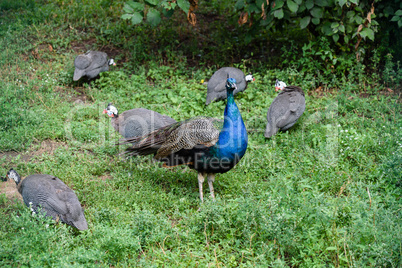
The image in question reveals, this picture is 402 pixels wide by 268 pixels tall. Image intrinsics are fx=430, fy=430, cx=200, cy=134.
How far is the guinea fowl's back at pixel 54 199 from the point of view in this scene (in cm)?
439

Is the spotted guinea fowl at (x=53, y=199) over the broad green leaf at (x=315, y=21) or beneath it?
beneath

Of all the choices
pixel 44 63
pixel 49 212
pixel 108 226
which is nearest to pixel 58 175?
pixel 49 212

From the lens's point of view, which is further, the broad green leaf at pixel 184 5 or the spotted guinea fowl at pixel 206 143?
the broad green leaf at pixel 184 5

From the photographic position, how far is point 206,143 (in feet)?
16.1

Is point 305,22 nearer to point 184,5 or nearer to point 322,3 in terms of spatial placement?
point 322,3

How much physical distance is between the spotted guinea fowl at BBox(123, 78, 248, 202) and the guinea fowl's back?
122 cm

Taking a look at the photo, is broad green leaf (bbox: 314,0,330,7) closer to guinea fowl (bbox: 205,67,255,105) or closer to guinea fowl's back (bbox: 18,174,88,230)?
guinea fowl (bbox: 205,67,255,105)

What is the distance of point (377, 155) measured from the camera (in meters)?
5.52

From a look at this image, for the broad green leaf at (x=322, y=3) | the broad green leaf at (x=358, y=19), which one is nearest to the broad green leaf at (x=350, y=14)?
the broad green leaf at (x=358, y=19)

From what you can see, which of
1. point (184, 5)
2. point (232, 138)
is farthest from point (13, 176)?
point (184, 5)

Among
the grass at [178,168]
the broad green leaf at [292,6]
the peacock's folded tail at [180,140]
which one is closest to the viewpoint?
the grass at [178,168]

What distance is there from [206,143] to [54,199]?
1745 mm

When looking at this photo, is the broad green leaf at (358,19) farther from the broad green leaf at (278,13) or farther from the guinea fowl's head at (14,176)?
the guinea fowl's head at (14,176)

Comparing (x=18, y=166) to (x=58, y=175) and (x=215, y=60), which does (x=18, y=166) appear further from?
(x=215, y=60)
